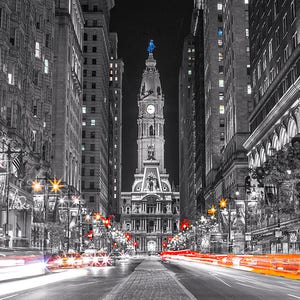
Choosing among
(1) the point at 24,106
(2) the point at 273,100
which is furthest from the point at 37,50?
(2) the point at 273,100

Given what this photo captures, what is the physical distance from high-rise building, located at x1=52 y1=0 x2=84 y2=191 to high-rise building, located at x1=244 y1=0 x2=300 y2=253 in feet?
103

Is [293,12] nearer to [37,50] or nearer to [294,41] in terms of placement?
[294,41]

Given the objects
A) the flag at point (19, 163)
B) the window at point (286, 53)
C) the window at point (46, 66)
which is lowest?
the flag at point (19, 163)

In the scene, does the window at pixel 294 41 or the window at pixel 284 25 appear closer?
the window at pixel 294 41

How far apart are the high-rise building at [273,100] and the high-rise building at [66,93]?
103ft

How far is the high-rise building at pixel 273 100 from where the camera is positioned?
206ft

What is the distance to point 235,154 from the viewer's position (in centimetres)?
10475

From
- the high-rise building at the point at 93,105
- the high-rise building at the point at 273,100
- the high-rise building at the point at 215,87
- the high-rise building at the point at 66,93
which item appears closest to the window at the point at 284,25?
the high-rise building at the point at 273,100

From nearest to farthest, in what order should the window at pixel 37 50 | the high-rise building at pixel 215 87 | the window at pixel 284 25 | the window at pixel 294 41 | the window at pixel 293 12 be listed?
the window at pixel 293 12
the window at pixel 294 41
the window at pixel 284 25
the window at pixel 37 50
the high-rise building at pixel 215 87

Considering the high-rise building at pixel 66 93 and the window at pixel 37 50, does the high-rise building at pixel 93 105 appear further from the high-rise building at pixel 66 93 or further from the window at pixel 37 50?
the window at pixel 37 50

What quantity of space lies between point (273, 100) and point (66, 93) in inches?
1622

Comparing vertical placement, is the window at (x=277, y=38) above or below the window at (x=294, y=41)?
above

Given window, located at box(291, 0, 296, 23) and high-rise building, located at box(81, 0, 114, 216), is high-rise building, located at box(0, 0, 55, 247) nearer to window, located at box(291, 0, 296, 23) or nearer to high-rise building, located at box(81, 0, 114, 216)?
window, located at box(291, 0, 296, 23)

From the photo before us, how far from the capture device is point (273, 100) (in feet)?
251
